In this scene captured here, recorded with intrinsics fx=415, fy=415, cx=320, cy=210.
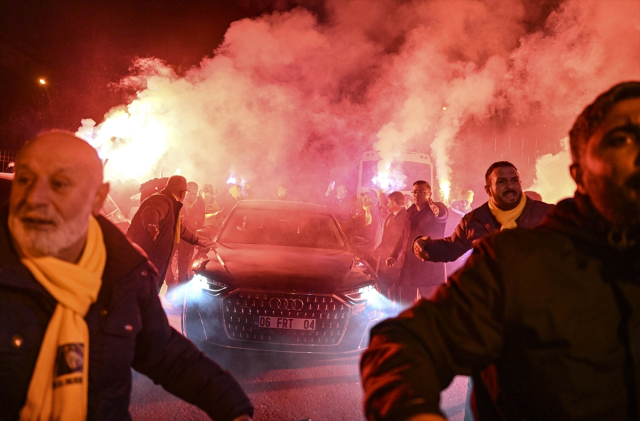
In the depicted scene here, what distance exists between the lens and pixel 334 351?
4.02m

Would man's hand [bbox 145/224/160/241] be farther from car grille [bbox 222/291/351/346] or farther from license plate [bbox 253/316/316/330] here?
license plate [bbox 253/316/316/330]

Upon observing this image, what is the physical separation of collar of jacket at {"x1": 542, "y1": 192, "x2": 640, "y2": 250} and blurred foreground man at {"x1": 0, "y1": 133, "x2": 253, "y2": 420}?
123 cm

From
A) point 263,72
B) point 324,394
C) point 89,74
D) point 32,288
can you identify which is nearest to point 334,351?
point 324,394

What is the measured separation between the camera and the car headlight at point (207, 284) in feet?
13.3

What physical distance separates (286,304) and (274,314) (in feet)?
0.48

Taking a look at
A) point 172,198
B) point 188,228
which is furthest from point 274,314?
point 188,228

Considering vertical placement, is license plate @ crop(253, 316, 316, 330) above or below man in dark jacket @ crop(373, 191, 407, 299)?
below

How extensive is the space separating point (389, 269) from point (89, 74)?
23569mm

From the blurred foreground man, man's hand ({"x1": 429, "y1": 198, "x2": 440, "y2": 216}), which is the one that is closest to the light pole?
man's hand ({"x1": 429, "y1": 198, "x2": 440, "y2": 216})

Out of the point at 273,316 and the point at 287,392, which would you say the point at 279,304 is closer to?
the point at 273,316

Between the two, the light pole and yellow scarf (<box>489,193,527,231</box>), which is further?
the light pole

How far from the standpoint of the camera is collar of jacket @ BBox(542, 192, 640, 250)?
114cm

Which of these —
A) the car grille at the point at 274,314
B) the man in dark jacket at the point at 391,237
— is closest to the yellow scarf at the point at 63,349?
the car grille at the point at 274,314

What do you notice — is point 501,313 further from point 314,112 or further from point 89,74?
point 89,74
